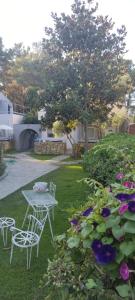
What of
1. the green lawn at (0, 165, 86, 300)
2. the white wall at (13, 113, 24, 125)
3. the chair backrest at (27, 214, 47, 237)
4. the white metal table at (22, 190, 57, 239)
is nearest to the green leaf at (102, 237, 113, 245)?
the green lawn at (0, 165, 86, 300)

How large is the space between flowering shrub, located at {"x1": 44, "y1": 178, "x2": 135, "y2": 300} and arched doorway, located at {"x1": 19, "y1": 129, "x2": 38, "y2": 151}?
32.1 meters

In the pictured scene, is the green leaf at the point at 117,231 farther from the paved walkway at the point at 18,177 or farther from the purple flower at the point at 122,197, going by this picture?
the paved walkway at the point at 18,177

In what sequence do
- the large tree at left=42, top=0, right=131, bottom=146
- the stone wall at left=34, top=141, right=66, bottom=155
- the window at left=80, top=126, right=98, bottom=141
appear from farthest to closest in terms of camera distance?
the window at left=80, top=126, right=98, bottom=141, the stone wall at left=34, top=141, right=66, bottom=155, the large tree at left=42, top=0, right=131, bottom=146

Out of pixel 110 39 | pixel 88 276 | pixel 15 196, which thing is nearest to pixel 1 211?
pixel 15 196

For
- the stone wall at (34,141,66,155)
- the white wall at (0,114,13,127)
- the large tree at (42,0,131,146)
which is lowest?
the stone wall at (34,141,66,155)

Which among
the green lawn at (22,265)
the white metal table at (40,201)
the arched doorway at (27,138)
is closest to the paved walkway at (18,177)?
the green lawn at (22,265)

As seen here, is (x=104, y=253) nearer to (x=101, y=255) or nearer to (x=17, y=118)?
(x=101, y=255)

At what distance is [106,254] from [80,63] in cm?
2186

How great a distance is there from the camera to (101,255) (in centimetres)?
187

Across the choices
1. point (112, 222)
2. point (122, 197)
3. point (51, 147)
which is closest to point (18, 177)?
point (51, 147)

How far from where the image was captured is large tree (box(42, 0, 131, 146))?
22.7m

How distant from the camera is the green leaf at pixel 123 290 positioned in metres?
1.82

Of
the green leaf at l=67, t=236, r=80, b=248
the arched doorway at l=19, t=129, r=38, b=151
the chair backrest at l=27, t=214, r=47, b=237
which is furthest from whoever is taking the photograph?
the arched doorway at l=19, t=129, r=38, b=151

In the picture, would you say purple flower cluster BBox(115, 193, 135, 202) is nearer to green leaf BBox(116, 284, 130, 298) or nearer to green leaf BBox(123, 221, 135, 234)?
green leaf BBox(123, 221, 135, 234)
